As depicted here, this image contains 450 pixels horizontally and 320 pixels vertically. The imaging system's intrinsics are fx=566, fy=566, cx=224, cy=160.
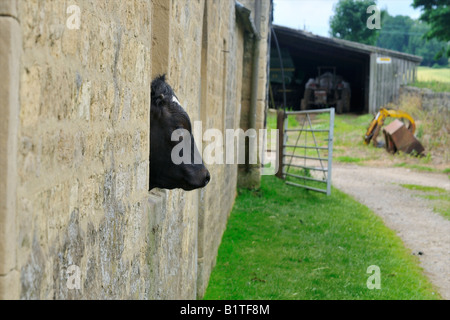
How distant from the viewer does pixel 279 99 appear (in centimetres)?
2714

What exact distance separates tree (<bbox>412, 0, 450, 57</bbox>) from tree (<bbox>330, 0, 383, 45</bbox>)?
17654 mm

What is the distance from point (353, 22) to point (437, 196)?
30057 millimetres

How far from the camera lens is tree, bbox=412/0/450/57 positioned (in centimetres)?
2008

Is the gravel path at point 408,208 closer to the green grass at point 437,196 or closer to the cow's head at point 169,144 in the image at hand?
the green grass at point 437,196

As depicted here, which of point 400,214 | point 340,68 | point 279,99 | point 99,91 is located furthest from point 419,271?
point 340,68

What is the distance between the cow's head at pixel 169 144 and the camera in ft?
8.70

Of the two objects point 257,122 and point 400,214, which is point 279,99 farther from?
point 400,214

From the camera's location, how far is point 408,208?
33.0 feet

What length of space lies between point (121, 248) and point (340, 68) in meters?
27.3

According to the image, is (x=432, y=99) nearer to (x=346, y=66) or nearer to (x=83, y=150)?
(x=346, y=66)

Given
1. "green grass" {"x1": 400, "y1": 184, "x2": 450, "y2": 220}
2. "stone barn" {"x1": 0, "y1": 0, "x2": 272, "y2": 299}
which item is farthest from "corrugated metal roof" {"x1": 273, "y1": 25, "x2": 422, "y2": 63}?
"stone barn" {"x1": 0, "y1": 0, "x2": 272, "y2": 299}

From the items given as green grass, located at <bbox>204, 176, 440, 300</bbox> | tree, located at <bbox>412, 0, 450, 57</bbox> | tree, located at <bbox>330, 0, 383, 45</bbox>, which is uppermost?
tree, located at <bbox>330, 0, 383, 45</bbox>

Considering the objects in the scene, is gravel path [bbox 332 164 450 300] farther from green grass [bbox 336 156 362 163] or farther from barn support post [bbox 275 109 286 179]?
barn support post [bbox 275 109 286 179]

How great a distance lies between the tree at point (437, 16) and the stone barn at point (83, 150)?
18.8 metres
